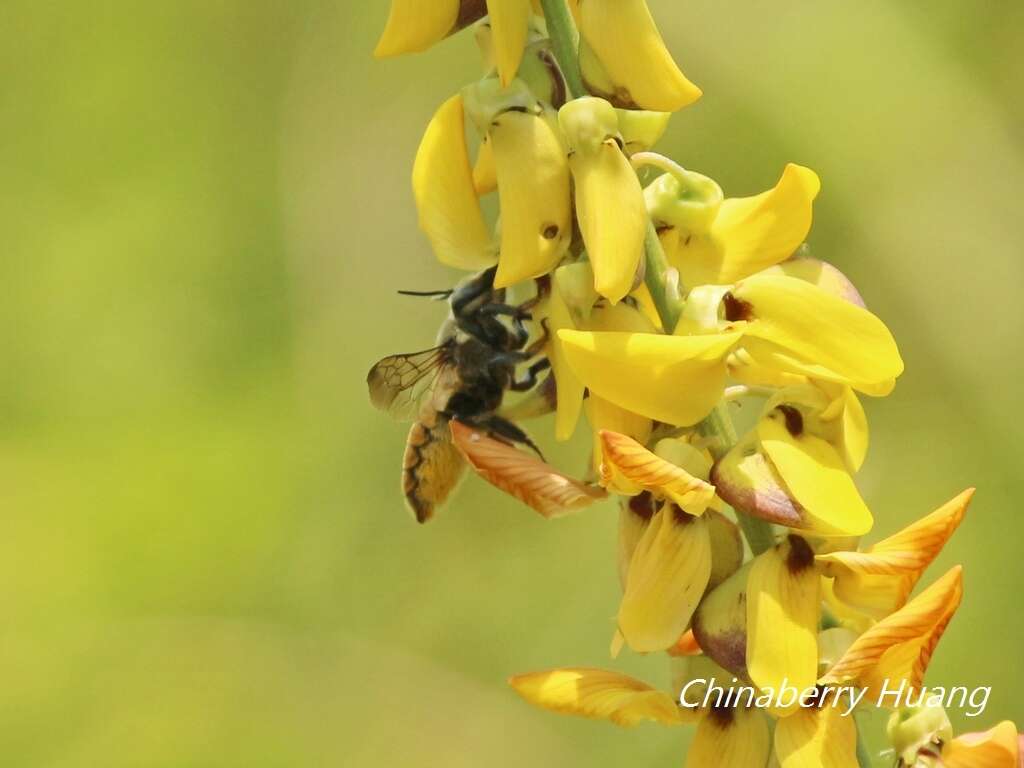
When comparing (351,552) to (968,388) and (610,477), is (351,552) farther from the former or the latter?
(610,477)

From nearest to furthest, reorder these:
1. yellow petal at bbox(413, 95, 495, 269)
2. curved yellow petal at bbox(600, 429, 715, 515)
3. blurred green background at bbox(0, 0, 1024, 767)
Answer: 1. curved yellow petal at bbox(600, 429, 715, 515)
2. yellow petal at bbox(413, 95, 495, 269)
3. blurred green background at bbox(0, 0, 1024, 767)

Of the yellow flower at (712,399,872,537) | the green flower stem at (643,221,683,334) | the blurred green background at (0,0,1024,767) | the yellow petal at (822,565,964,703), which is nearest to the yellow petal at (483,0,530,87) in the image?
the green flower stem at (643,221,683,334)

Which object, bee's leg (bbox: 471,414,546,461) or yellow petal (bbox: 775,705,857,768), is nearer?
yellow petal (bbox: 775,705,857,768)

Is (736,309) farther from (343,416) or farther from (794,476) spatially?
(343,416)

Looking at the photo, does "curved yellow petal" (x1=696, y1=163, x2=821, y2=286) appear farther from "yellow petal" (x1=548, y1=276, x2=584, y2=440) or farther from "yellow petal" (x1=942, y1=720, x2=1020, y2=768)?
"yellow petal" (x1=942, y1=720, x2=1020, y2=768)

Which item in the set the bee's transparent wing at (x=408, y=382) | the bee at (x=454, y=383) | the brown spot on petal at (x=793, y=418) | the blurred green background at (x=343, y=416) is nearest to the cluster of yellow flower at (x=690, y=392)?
the brown spot on petal at (x=793, y=418)

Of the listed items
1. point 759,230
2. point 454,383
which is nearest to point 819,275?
point 759,230
